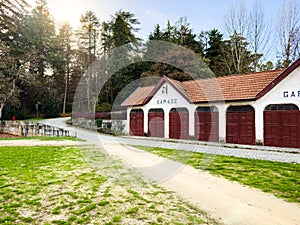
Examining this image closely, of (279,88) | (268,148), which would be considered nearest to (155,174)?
(268,148)

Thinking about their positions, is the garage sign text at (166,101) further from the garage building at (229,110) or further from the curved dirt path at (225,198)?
the curved dirt path at (225,198)

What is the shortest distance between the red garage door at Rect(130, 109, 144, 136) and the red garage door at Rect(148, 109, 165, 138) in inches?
37.6

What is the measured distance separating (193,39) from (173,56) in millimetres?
8209

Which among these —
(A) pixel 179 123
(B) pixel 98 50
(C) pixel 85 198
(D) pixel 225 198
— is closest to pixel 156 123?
(A) pixel 179 123

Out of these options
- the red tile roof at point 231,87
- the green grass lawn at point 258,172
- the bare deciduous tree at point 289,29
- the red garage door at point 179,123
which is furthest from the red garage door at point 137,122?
the bare deciduous tree at point 289,29

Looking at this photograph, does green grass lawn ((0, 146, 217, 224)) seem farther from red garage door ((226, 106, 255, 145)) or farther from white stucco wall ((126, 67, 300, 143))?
white stucco wall ((126, 67, 300, 143))

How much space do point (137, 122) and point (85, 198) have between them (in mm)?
15473

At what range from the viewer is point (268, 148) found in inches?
499

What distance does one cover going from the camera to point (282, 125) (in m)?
12.8

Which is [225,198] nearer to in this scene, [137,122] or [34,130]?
[137,122]

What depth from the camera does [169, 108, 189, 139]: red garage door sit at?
17.0 meters

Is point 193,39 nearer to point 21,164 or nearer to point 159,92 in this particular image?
point 159,92

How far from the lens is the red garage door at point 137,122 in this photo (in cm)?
2012

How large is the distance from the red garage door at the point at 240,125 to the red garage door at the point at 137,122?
790cm
